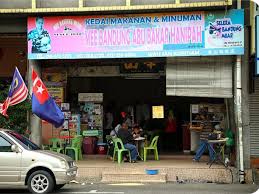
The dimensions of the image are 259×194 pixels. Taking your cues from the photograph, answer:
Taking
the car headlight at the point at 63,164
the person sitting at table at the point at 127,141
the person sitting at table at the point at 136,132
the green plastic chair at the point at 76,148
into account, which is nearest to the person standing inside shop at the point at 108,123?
the person sitting at table at the point at 136,132

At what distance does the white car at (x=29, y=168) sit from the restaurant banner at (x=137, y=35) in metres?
4.83

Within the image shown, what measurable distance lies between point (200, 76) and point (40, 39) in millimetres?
5291

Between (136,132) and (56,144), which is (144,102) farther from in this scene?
(56,144)

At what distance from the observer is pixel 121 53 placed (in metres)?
16.0

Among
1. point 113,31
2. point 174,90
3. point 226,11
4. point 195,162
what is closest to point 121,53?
point 113,31

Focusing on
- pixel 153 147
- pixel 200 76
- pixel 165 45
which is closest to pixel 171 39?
pixel 165 45

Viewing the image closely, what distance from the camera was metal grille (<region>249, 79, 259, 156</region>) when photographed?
15953 millimetres

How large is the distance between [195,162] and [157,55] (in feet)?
13.2

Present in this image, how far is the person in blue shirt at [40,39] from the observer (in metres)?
16.2

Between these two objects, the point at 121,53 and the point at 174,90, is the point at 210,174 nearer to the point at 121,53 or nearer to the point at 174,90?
the point at 174,90

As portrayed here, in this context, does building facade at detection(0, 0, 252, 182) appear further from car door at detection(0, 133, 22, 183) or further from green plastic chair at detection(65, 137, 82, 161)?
car door at detection(0, 133, 22, 183)

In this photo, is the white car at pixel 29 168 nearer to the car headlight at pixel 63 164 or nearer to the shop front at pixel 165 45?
the car headlight at pixel 63 164

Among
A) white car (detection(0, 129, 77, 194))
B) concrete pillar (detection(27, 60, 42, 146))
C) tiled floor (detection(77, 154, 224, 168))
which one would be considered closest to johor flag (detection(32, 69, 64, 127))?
concrete pillar (detection(27, 60, 42, 146))

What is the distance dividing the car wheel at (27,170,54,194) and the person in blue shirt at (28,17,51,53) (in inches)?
212
